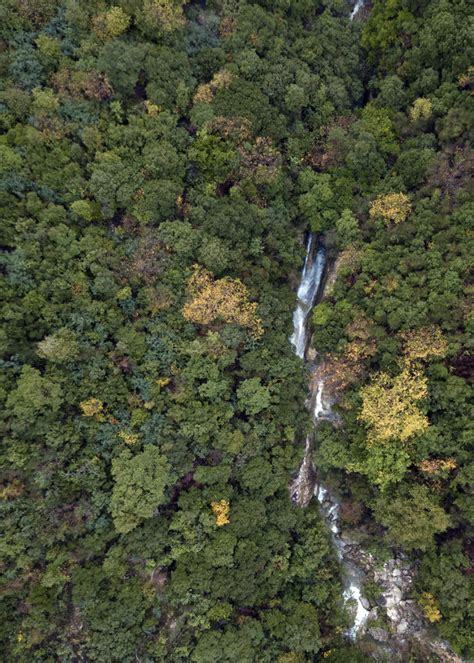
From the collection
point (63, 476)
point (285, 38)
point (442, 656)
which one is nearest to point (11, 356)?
point (63, 476)

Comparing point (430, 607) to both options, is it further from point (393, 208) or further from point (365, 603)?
point (393, 208)

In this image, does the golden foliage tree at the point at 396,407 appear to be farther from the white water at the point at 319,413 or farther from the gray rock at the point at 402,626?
the gray rock at the point at 402,626

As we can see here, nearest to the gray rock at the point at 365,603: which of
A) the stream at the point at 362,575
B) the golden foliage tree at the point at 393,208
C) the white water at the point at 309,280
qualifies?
the stream at the point at 362,575

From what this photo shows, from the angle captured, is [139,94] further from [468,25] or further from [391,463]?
[391,463]

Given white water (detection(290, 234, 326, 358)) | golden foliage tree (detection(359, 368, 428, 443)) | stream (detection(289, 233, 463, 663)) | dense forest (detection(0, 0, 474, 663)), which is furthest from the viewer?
white water (detection(290, 234, 326, 358))

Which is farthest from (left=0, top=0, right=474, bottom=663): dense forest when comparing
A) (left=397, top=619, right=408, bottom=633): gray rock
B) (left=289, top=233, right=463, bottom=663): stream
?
(left=397, top=619, right=408, bottom=633): gray rock

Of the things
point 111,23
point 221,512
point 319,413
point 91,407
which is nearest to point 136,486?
point 91,407

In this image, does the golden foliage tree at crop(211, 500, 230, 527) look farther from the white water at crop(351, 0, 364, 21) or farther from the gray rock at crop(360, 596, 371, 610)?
the white water at crop(351, 0, 364, 21)
